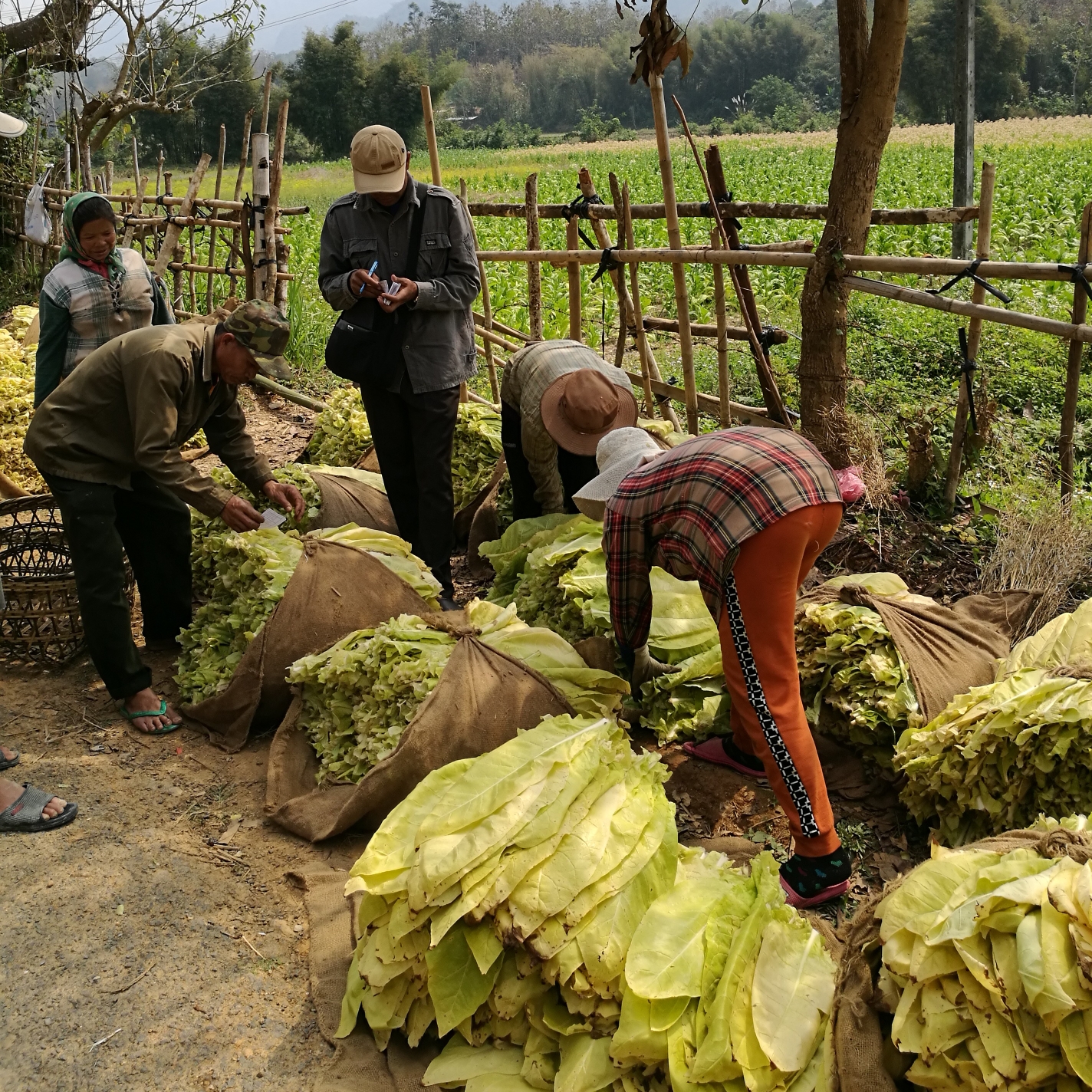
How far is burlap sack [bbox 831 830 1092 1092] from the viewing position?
207 cm

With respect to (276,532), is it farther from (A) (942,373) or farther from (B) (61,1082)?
(A) (942,373)

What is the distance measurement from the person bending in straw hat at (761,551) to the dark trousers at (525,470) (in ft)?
5.52

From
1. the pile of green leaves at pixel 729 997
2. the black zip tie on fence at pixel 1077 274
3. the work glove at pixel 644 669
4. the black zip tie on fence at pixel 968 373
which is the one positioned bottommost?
the pile of green leaves at pixel 729 997

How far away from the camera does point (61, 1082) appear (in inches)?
103

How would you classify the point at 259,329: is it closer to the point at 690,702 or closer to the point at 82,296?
the point at 82,296

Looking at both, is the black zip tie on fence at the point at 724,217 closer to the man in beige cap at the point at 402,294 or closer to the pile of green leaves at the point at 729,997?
the man in beige cap at the point at 402,294

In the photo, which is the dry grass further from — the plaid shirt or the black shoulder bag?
the black shoulder bag

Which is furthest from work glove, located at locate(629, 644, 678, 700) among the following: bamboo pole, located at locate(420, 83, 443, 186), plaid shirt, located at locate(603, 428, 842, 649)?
bamboo pole, located at locate(420, 83, 443, 186)

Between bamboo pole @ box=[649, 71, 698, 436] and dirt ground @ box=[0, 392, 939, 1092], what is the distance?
256 centimetres

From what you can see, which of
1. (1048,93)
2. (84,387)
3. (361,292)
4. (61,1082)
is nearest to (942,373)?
(361,292)

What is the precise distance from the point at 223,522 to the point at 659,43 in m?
3.20

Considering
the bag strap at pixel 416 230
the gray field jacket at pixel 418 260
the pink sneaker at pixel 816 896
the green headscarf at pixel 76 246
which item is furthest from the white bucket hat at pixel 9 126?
the pink sneaker at pixel 816 896

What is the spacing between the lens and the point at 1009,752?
10.1ft

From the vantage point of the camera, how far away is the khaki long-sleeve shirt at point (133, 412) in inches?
160
